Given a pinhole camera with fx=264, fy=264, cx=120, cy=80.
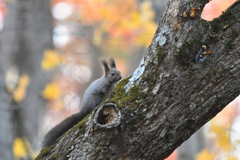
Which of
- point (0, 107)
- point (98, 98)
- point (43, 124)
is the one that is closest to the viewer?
point (98, 98)

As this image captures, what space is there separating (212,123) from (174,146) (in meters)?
5.27

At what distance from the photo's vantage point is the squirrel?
9.64 ft

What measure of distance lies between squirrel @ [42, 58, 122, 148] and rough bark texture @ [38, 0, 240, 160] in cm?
80

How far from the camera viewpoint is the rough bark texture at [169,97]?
6.55 ft

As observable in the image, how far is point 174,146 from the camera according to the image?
2.06 meters

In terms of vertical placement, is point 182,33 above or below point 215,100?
above

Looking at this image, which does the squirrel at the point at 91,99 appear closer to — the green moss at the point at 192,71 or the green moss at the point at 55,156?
the green moss at the point at 55,156

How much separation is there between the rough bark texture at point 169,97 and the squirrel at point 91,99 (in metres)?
0.80

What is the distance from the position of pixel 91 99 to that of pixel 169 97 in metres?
1.69

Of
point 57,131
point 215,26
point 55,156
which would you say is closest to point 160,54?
point 215,26

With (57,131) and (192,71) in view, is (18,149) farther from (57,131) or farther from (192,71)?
(192,71)

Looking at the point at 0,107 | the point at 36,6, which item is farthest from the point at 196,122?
the point at 36,6

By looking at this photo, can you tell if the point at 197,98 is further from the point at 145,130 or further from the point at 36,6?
the point at 36,6

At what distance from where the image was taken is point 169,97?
6.68ft
